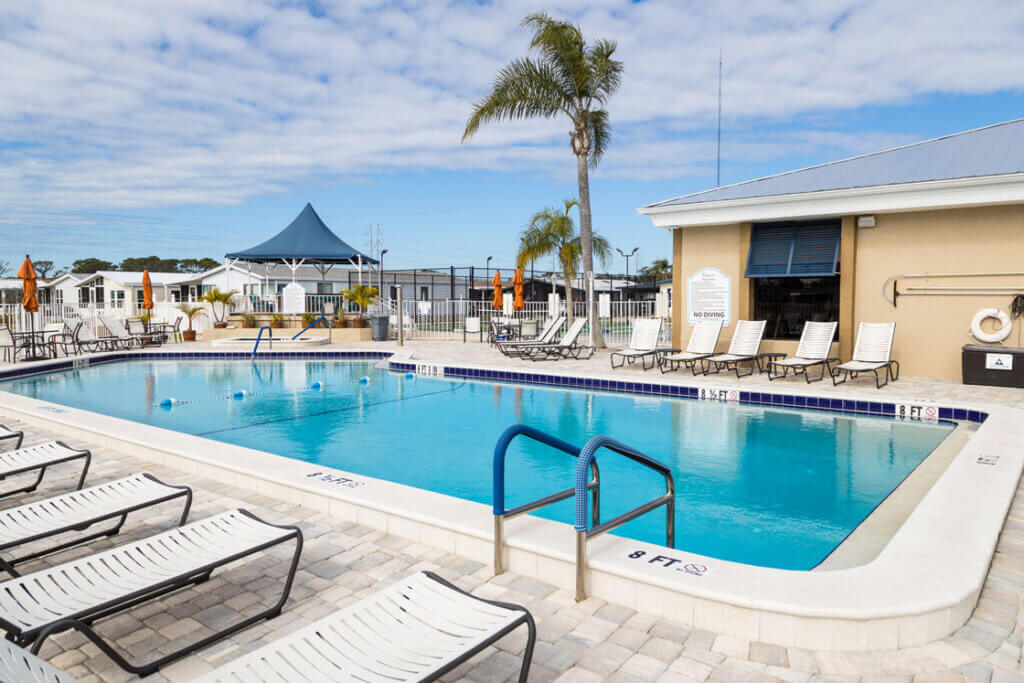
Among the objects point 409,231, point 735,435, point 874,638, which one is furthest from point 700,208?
point 409,231

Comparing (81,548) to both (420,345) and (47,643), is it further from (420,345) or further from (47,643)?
(420,345)

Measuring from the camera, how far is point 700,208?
11039 mm

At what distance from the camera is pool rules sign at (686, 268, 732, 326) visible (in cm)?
1141

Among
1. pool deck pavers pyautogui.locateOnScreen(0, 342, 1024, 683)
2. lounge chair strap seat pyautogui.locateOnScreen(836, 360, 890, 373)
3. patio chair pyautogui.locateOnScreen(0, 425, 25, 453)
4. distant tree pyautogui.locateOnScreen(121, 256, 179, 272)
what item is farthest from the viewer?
distant tree pyautogui.locateOnScreen(121, 256, 179, 272)

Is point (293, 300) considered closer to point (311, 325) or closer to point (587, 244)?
point (311, 325)

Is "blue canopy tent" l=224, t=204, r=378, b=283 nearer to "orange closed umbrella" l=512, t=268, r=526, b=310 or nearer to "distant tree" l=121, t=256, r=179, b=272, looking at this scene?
"orange closed umbrella" l=512, t=268, r=526, b=310

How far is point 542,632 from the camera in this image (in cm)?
258

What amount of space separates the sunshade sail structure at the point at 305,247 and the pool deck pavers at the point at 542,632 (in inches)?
672

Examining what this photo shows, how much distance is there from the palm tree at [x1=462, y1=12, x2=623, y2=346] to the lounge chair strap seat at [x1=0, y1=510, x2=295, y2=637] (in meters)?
12.2

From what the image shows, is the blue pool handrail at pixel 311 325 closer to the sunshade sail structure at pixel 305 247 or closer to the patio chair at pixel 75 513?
the sunshade sail structure at pixel 305 247

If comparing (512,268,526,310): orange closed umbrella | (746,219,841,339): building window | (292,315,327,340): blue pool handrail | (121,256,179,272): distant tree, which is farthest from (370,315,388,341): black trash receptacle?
(121,256,179,272): distant tree

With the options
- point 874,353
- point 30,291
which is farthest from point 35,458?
point 30,291

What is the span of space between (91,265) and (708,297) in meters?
78.6

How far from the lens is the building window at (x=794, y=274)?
413 inches
